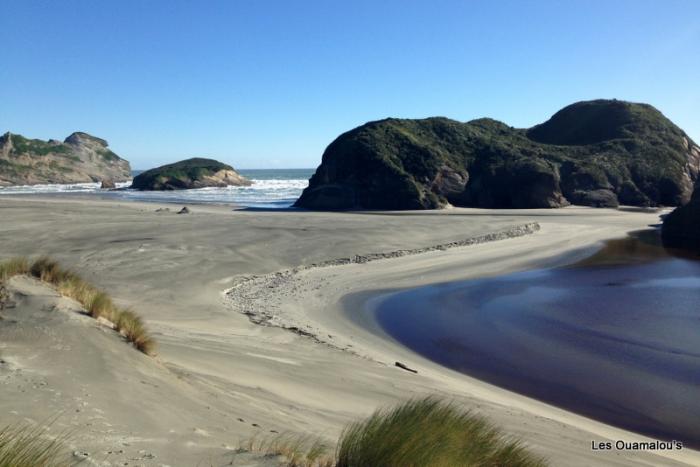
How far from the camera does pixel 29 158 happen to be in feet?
294

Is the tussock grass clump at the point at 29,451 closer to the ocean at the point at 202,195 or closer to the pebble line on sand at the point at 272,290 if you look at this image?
the pebble line on sand at the point at 272,290

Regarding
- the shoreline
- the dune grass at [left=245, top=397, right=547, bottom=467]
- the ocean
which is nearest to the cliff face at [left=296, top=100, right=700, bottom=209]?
the ocean

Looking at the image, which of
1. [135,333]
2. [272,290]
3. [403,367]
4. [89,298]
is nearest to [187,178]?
[272,290]

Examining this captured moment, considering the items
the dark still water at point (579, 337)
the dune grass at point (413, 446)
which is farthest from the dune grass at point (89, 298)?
the dark still water at point (579, 337)

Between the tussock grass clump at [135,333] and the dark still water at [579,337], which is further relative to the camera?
the dark still water at [579,337]

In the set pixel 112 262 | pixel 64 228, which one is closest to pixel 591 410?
pixel 112 262

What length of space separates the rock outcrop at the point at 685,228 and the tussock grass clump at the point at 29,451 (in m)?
30.1

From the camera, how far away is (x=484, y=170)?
53062 mm

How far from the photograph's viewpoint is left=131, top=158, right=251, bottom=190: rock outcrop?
73.0 metres

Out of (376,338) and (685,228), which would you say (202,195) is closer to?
(685,228)

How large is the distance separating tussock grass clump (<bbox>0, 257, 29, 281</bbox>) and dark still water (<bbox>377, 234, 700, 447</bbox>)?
7.37 meters

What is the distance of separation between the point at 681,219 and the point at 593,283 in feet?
48.3

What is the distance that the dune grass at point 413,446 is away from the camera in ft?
13.1

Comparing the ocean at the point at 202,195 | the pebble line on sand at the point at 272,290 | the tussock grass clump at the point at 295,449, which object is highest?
the ocean at the point at 202,195
